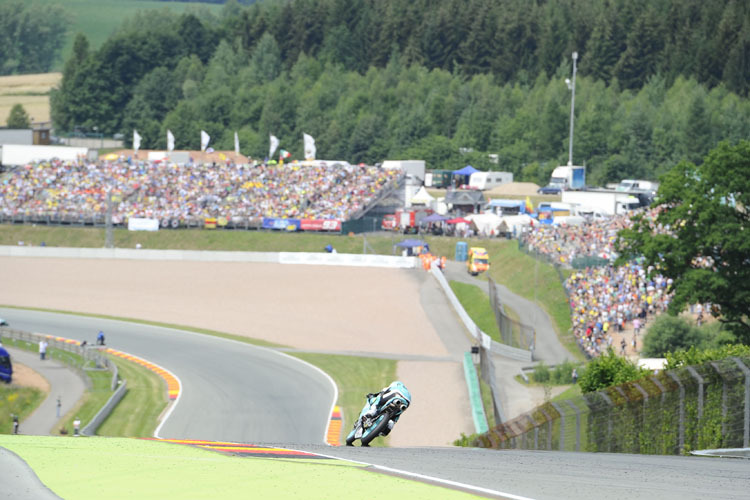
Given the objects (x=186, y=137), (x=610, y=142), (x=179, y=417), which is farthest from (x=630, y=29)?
(x=179, y=417)

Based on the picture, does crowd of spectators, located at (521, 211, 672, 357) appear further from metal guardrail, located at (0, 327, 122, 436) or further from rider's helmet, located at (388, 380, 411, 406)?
→ rider's helmet, located at (388, 380, 411, 406)

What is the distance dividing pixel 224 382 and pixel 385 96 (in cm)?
8990

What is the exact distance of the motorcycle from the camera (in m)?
13.6

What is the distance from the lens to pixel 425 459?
12.8m

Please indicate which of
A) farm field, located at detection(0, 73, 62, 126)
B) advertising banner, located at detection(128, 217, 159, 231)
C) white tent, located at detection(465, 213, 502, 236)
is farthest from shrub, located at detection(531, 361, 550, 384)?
farm field, located at detection(0, 73, 62, 126)

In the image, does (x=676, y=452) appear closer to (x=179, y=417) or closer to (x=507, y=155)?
(x=179, y=417)

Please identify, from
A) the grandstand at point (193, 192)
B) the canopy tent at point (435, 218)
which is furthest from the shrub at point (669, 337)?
the grandstand at point (193, 192)

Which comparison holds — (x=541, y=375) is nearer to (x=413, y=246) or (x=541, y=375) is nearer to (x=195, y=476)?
(x=195, y=476)

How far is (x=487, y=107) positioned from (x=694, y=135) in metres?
25.9

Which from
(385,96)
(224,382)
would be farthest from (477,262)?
(385,96)

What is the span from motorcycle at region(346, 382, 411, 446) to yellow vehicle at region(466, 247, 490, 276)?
45.8 meters

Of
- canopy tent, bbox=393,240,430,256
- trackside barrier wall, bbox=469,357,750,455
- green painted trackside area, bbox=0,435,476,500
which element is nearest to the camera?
green painted trackside area, bbox=0,435,476,500

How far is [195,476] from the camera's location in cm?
988

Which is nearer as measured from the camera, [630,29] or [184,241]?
[184,241]
